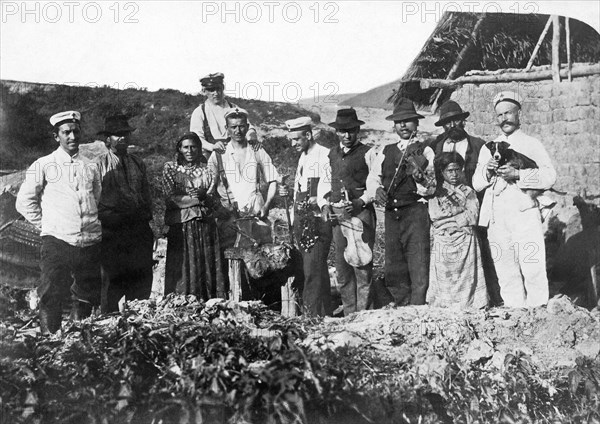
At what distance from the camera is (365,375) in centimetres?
604

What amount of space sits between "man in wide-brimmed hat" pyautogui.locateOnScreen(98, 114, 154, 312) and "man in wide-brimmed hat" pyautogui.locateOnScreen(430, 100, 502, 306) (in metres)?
2.43

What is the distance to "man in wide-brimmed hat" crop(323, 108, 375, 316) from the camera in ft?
24.4

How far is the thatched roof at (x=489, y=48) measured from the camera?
322 inches

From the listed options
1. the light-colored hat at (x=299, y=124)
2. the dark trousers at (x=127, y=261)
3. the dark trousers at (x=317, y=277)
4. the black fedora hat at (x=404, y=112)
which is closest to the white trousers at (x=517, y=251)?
the black fedora hat at (x=404, y=112)

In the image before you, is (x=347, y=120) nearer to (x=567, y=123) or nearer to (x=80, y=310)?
(x=567, y=123)

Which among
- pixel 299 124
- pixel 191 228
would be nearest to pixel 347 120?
pixel 299 124

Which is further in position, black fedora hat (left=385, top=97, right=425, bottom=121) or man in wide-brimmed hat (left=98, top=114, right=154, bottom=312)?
black fedora hat (left=385, top=97, right=425, bottom=121)

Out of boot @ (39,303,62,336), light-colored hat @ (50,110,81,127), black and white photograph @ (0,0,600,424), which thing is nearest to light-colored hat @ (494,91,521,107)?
black and white photograph @ (0,0,600,424)

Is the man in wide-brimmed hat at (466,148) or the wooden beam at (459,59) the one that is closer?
the man in wide-brimmed hat at (466,148)

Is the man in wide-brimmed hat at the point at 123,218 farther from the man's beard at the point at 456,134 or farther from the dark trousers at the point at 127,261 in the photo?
the man's beard at the point at 456,134

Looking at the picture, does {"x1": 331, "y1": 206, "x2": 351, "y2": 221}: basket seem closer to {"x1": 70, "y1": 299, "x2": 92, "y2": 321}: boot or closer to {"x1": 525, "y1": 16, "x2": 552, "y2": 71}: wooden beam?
{"x1": 70, "y1": 299, "x2": 92, "y2": 321}: boot

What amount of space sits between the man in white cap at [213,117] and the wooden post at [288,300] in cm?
123

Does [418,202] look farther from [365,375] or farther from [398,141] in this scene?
[365,375]

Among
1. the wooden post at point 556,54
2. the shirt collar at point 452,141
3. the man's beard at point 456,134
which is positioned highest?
the wooden post at point 556,54
